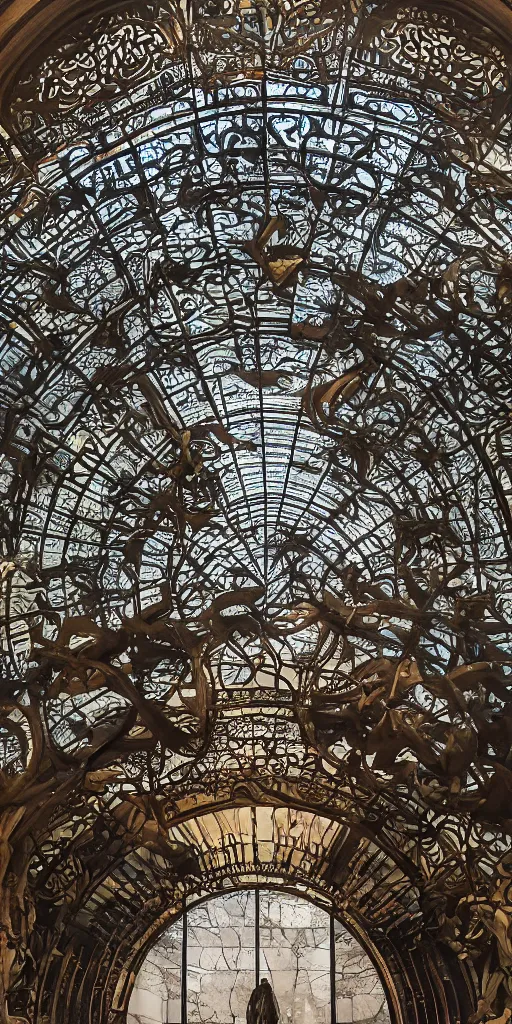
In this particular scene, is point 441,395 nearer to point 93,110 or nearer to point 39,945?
point 93,110

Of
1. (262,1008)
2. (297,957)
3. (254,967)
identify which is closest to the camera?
(262,1008)

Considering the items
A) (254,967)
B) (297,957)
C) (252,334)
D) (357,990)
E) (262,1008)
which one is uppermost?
(252,334)

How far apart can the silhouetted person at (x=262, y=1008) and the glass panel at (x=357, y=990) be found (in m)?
5.13

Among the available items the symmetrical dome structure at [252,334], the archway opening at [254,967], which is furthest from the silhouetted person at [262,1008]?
the symmetrical dome structure at [252,334]

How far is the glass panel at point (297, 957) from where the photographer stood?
28188 mm

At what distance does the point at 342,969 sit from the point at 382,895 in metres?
8.42

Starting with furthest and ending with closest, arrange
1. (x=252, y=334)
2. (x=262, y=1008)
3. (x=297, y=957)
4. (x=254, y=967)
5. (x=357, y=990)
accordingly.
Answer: (x=254, y=967), (x=297, y=957), (x=357, y=990), (x=262, y=1008), (x=252, y=334)

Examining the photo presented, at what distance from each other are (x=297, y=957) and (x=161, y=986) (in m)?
2.97

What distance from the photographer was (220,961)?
2834 centimetres

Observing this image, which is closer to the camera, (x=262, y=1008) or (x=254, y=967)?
(x=262, y=1008)

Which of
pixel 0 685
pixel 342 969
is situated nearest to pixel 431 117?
pixel 0 685

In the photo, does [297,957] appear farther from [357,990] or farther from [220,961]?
[220,961]

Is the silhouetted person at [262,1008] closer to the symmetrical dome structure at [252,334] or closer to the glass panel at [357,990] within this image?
the glass panel at [357,990]

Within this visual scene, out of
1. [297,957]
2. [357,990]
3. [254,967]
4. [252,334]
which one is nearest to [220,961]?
[254,967]
